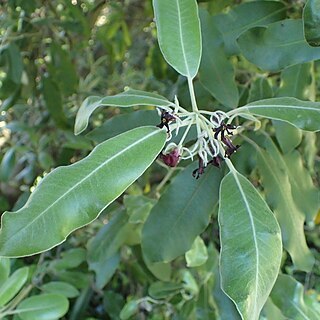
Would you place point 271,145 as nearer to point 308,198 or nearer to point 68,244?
point 308,198

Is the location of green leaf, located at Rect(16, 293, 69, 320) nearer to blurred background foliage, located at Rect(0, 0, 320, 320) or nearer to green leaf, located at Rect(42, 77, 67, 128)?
blurred background foliage, located at Rect(0, 0, 320, 320)

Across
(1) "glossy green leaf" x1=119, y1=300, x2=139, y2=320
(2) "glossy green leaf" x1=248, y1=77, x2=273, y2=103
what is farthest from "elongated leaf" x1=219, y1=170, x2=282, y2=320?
(1) "glossy green leaf" x1=119, y1=300, x2=139, y2=320

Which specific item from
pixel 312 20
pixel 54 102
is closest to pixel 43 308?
pixel 54 102

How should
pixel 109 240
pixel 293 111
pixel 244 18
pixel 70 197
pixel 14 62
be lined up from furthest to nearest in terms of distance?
pixel 14 62 < pixel 109 240 < pixel 244 18 < pixel 293 111 < pixel 70 197

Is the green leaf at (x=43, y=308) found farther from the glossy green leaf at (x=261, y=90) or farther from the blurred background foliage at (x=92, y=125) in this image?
the glossy green leaf at (x=261, y=90)

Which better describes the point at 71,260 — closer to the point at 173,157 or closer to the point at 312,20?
the point at 173,157

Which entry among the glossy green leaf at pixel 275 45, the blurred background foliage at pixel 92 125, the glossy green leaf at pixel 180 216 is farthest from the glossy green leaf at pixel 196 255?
the glossy green leaf at pixel 275 45

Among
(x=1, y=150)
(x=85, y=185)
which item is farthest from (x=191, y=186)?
(x=1, y=150)
